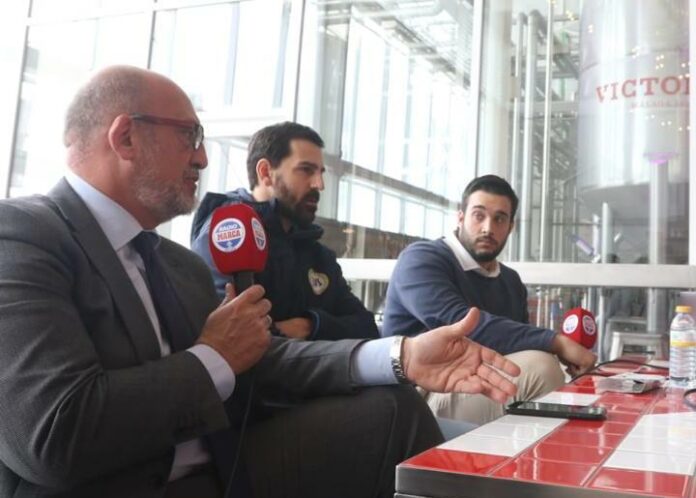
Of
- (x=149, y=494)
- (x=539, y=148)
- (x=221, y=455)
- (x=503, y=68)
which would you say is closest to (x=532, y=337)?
(x=221, y=455)

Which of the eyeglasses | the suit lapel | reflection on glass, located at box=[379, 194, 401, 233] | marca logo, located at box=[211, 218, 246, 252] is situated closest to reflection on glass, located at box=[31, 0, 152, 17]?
reflection on glass, located at box=[379, 194, 401, 233]

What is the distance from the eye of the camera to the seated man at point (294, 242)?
2.28 m

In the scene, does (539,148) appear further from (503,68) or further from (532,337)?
(532,337)

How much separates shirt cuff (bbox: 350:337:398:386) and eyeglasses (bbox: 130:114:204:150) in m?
0.53

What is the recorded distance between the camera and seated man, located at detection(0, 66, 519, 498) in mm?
1033

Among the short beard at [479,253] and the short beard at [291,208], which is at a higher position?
the short beard at [291,208]

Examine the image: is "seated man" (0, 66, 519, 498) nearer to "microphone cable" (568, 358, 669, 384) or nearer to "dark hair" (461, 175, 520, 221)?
"microphone cable" (568, 358, 669, 384)

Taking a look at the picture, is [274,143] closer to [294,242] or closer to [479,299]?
[294,242]

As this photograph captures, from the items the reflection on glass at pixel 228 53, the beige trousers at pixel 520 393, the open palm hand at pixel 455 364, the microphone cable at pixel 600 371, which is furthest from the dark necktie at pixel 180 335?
the reflection on glass at pixel 228 53

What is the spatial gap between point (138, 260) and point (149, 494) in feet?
1.38

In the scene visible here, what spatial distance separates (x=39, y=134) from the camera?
20.1 feet

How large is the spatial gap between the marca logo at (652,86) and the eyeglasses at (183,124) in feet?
10.1

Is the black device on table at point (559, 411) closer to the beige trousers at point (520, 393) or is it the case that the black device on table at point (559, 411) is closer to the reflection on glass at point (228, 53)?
the beige trousers at point (520, 393)

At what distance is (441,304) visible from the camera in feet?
8.57
